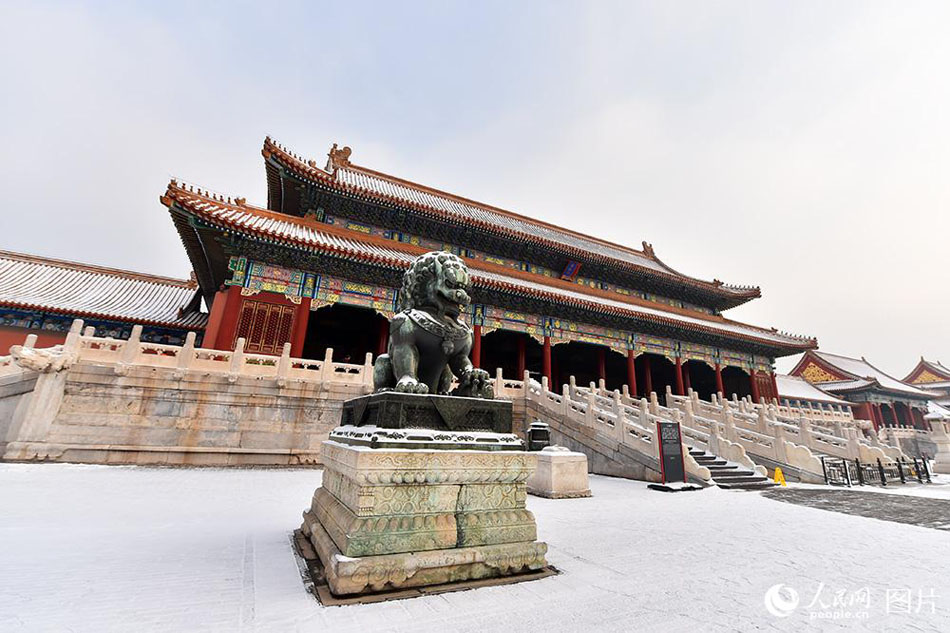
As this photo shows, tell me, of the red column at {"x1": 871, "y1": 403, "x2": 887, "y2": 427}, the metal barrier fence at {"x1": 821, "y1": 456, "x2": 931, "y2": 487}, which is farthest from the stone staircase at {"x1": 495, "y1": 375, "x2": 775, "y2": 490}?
the red column at {"x1": 871, "y1": 403, "x2": 887, "y2": 427}

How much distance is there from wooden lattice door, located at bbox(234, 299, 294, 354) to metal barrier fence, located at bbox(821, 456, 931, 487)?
14.3m

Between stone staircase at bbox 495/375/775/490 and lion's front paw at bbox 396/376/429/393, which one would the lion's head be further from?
stone staircase at bbox 495/375/775/490

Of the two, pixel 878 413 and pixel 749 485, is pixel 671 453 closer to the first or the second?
pixel 749 485

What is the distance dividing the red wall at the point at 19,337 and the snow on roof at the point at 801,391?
36.2 meters

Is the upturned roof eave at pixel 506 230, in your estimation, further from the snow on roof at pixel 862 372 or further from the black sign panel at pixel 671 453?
the snow on roof at pixel 862 372

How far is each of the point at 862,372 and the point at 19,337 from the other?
182 feet

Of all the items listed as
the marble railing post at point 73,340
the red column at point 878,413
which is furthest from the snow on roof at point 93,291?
the red column at point 878,413

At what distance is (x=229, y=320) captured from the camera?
11.4 meters

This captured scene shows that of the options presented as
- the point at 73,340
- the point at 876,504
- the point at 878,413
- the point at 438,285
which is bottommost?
the point at 876,504

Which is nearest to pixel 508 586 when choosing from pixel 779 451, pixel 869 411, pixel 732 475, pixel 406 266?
pixel 732 475

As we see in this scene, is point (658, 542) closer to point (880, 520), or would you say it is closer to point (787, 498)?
point (880, 520)

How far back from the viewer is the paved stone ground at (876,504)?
209 inches

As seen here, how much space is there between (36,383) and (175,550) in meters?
7.26

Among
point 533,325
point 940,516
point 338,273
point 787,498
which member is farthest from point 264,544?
point 533,325
